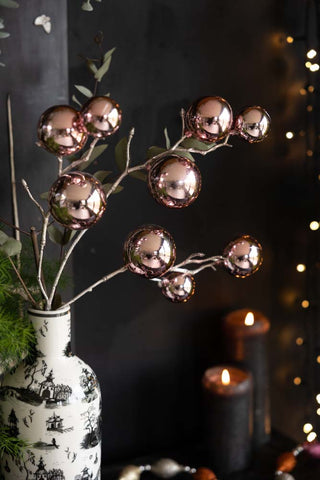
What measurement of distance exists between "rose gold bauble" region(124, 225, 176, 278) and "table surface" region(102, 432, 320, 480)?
1.98 feet

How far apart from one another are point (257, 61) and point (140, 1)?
311mm

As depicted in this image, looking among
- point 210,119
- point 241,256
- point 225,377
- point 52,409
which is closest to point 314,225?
point 225,377

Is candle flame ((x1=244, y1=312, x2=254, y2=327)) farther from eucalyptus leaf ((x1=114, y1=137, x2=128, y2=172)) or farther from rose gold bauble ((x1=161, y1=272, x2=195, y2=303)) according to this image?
eucalyptus leaf ((x1=114, y1=137, x2=128, y2=172))

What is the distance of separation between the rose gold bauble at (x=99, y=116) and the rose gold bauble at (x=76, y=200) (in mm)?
64

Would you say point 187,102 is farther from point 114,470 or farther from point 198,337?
point 114,470

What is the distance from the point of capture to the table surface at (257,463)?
137 cm

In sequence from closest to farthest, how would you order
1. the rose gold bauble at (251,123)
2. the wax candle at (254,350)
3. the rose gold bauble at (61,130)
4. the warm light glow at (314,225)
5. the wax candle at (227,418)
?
the rose gold bauble at (61,130) < the rose gold bauble at (251,123) < the wax candle at (227,418) < the wax candle at (254,350) < the warm light glow at (314,225)

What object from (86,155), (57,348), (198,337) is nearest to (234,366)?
(198,337)

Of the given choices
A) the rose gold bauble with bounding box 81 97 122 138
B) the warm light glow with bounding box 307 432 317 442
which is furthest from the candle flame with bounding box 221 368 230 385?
the rose gold bauble with bounding box 81 97 122 138

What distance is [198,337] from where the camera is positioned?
1539 mm

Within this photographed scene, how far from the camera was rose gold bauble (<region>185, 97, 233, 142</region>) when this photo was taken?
3.03 feet

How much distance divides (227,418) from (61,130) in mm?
760

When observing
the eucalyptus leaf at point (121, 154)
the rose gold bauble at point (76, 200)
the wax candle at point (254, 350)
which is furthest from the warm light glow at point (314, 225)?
the rose gold bauble at point (76, 200)

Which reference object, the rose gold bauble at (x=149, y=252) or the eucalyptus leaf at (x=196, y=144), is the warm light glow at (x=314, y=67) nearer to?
the eucalyptus leaf at (x=196, y=144)
